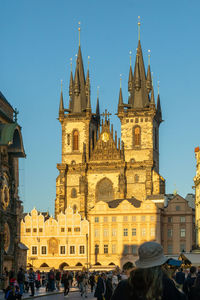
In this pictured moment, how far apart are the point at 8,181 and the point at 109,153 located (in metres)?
65.8

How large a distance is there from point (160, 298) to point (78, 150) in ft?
311

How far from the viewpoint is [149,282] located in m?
4.77

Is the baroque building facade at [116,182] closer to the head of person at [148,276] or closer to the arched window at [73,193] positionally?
the arched window at [73,193]

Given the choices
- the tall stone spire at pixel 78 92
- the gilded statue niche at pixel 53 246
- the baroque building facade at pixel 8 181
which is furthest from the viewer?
the tall stone spire at pixel 78 92

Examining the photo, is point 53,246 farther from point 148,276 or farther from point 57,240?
point 148,276

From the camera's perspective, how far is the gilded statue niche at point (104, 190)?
9681 cm

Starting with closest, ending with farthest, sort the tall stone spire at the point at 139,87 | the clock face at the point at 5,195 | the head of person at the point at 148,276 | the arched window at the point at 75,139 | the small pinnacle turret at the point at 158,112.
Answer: the head of person at the point at 148,276
the clock face at the point at 5,195
the arched window at the point at 75,139
the tall stone spire at the point at 139,87
the small pinnacle turret at the point at 158,112

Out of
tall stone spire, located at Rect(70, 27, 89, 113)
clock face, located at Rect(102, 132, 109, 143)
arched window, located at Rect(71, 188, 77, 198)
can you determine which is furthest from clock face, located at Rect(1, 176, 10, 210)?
tall stone spire, located at Rect(70, 27, 89, 113)

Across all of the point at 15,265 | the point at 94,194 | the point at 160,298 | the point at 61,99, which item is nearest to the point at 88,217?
the point at 94,194

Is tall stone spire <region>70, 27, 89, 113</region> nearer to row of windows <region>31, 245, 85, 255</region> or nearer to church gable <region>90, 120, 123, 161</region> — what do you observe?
church gable <region>90, 120, 123, 161</region>

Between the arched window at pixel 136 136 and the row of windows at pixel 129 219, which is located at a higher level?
the arched window at pixel 136 136

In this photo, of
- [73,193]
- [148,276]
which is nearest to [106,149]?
[73,193]

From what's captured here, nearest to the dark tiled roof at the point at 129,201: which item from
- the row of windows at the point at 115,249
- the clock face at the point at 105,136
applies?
the row of windows at the point at 115,249

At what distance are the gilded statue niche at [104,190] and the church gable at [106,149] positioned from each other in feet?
11.7
